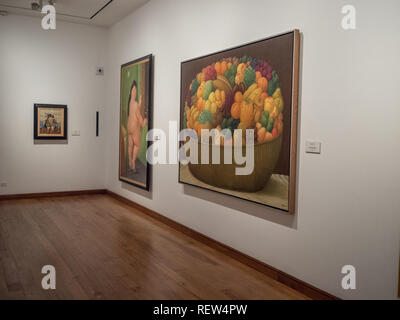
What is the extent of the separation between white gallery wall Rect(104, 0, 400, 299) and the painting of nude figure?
1747mm

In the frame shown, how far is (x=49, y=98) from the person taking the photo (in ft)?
23.7

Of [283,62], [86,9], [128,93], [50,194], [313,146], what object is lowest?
[50,194]

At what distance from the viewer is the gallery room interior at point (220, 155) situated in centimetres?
272

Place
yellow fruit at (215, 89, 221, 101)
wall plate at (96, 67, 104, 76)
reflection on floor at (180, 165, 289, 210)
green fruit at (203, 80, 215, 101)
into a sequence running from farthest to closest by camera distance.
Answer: wall plate at (96, 67, 104, 76) < green fruit at (203, 80, 215, 101) < yellow fruit at (215, 89, 221, 101) < reflection on floor at (180, 165, 289, 210)

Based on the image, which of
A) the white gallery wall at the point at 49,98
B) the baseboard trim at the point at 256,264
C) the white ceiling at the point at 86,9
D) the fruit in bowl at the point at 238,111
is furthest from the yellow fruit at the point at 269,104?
the white gallery wall at the point at 49,98

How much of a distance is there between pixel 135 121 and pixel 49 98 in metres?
2.04

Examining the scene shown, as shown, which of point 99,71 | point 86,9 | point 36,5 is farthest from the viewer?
point 99,71

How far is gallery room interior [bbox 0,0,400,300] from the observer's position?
2721 millimetres

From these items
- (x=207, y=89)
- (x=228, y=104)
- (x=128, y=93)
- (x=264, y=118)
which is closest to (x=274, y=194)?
(x=264, y=118)

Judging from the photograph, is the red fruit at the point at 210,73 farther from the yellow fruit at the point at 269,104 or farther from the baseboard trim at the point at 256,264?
the baseboard trim at the point at 256,264

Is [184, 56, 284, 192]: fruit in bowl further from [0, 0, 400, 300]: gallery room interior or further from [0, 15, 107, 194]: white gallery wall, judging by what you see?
[0, 15, 107, 194]: white gallery wall

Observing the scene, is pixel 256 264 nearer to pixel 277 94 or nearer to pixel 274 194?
pixel 274 194

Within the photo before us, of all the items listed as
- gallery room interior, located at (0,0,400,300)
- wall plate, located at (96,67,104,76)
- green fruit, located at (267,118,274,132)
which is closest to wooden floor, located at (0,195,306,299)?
gallery room interior, located at (0,0,400,300)

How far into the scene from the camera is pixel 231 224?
4.10 m
